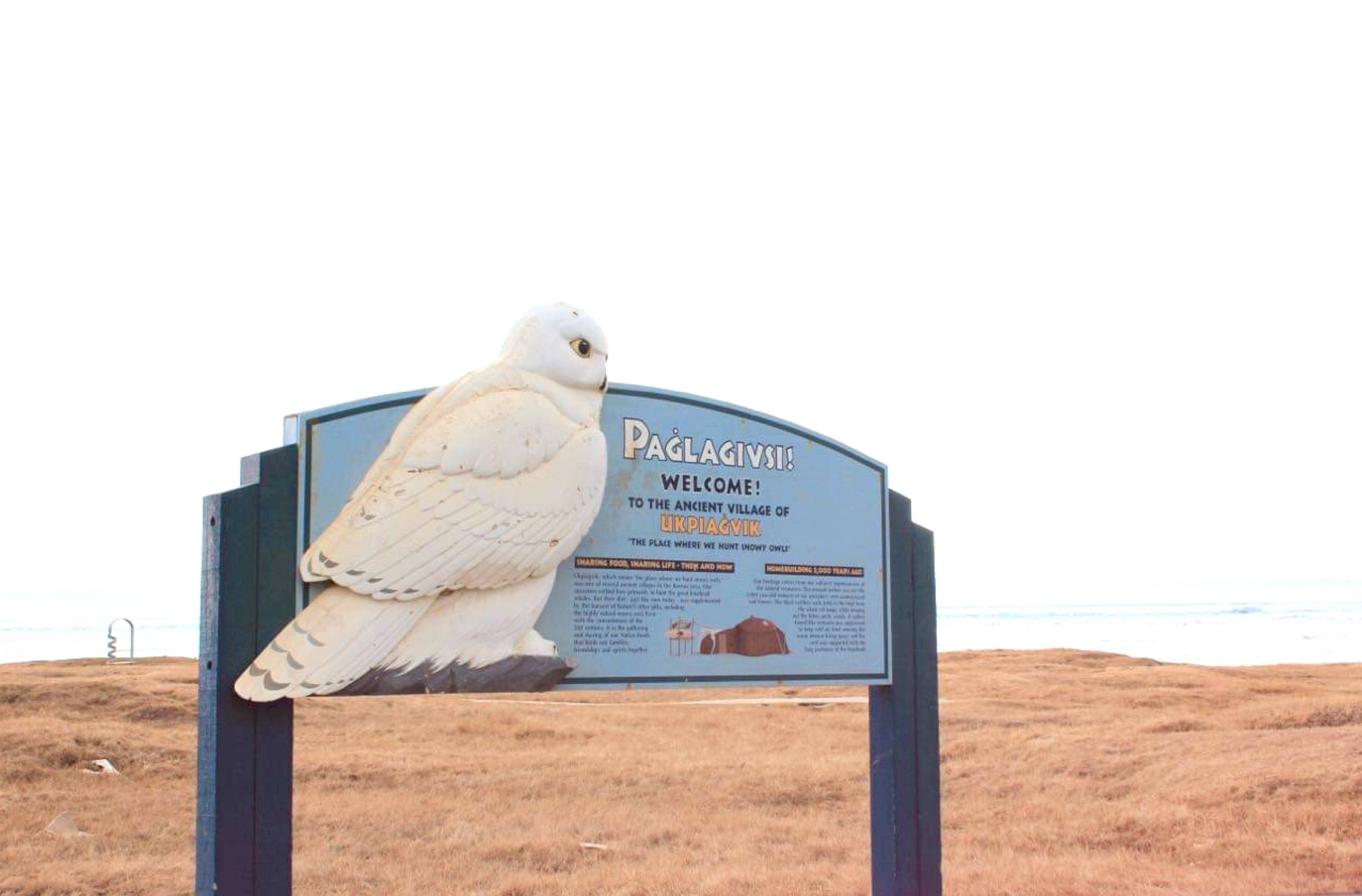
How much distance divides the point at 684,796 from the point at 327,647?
8176 mm

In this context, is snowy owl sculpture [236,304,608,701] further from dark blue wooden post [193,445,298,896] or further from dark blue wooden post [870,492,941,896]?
dark blue wooden post [870,492,941,896]

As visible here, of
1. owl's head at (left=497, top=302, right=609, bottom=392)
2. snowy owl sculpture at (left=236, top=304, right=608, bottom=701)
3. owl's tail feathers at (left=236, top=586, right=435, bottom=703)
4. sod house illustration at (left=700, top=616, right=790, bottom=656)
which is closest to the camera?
owl's tail feathers at (left=236, top=586, right=435, bottom=703)

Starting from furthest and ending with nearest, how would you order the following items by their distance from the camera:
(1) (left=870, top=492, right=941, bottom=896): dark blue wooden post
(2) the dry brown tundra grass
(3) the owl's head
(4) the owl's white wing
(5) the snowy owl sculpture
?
(2) the dry brown tundra grass → (1) (left=870, top=492, right=941, bottom=896): dark blue wooden post → (3) the owl's head → (4) the owl's white wing → (5) the snowy owl sculpture

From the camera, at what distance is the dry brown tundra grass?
31.3 feet

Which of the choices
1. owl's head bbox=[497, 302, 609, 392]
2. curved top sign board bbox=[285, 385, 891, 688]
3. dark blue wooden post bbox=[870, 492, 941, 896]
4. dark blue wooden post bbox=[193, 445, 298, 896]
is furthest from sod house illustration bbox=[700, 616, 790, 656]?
dark blue wooden post bbox=[193, 445, 298, 896]

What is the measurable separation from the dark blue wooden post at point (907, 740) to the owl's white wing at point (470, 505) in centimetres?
226

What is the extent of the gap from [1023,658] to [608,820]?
22.9 meters

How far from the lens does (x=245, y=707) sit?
527cm

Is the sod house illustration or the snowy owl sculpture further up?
the snowy owl sculpture

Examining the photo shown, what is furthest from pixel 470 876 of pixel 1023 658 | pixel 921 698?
pixel 1023 658

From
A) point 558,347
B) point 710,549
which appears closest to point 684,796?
point 710,549

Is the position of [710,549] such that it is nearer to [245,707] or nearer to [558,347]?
[558,347]

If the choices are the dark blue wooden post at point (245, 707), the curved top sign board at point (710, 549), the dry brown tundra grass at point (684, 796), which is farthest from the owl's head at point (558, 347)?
the dry brown tundra grass at point (684, 796)

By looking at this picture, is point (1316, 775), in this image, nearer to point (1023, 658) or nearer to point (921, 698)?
point (921, 698)
